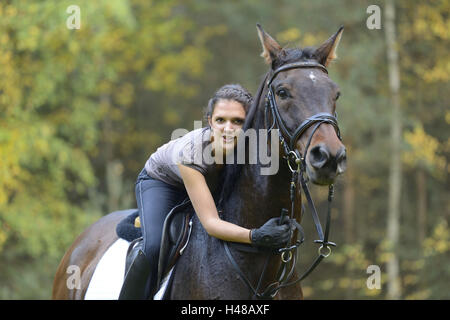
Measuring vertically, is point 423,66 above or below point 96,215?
above

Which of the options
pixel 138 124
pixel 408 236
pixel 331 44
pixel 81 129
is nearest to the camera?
pixel 331 44

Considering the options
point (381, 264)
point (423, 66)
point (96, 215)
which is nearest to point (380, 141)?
point (423, 66)

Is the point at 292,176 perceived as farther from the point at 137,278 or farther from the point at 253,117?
the point at 137,278

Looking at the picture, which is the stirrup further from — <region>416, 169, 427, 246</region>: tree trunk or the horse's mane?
<region>416, 169, 427, 246</region>: tree trunk

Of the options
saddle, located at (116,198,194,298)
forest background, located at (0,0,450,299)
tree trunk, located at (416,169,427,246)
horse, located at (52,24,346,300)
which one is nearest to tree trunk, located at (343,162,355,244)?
forest background, located at (0,0,450,299)

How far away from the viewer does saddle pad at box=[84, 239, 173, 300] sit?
14.8 feet

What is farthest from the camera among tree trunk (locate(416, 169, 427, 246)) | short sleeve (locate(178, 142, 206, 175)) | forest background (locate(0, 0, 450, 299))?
tree trunk (locate(416, 169, 427, 246))

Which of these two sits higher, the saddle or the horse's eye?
the horse's eye

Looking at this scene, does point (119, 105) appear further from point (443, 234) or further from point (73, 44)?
point (443, 234)

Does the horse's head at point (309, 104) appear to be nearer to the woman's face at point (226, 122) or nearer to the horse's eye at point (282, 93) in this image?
the horse's eye at point (282, 93)

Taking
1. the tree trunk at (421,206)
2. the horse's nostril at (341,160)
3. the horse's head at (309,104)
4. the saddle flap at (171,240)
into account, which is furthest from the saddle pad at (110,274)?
the tree trunk at (421,206)

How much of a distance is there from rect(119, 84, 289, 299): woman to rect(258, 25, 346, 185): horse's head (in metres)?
0.40

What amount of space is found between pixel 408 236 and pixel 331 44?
12.0 meters
